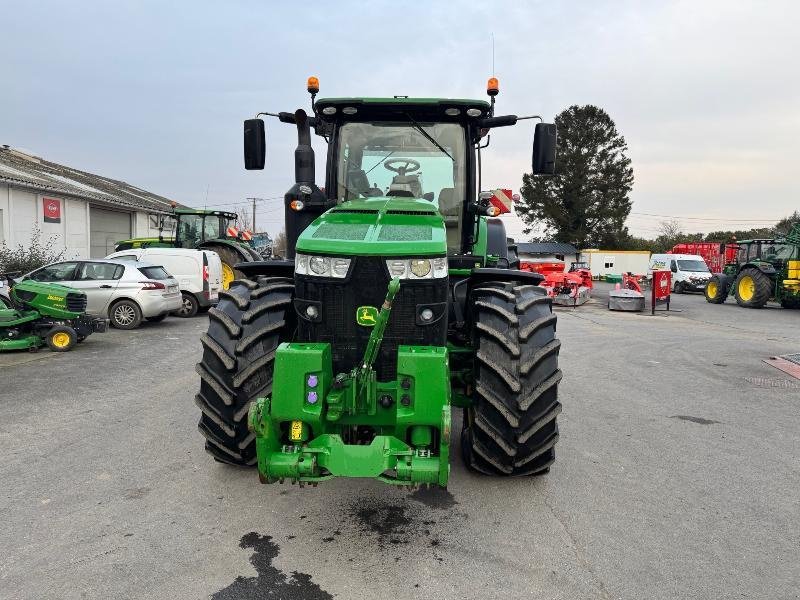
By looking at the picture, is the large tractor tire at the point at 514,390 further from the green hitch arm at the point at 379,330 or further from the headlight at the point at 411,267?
the green hitch arm at the point at 379,330

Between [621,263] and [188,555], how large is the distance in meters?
44.5

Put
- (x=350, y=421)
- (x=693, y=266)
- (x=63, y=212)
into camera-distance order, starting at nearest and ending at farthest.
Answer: (x=350, y=421) → (x=63, y=212) → (x=693, y=266)

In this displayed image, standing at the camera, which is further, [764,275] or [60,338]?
[764,275]

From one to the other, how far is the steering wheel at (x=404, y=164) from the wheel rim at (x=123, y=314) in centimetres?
978

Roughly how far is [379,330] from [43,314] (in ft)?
29.4

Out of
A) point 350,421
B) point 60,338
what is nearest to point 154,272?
point 60,338

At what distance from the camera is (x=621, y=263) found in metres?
44.1

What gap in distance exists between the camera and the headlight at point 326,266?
12.5ft

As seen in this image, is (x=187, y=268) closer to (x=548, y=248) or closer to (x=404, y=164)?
(x=404, y=164)

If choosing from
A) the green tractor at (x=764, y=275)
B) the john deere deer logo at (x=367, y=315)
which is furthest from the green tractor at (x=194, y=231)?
the green tractor at (x=764, y=275)

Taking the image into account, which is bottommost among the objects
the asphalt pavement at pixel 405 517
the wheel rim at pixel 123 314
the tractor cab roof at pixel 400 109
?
the asphalt pavement at pixel 405 517

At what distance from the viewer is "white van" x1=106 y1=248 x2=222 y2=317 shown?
50.1 ft

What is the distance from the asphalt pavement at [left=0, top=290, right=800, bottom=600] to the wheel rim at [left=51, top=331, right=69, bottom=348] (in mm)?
3519

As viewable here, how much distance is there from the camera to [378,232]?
391 cm
